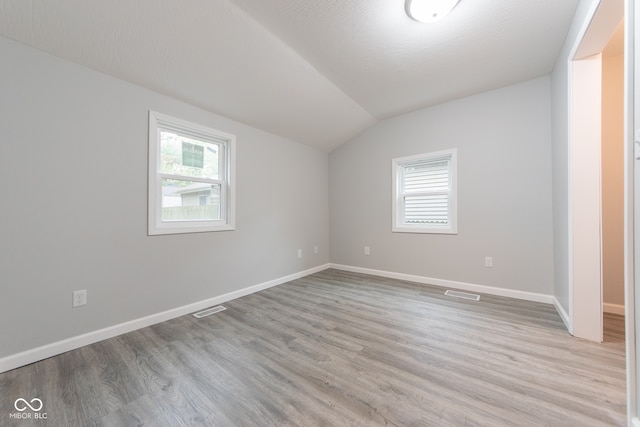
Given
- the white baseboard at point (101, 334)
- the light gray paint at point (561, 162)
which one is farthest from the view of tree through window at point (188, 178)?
the light gray paint at point (561, 162)

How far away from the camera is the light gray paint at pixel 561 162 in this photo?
6.59ft

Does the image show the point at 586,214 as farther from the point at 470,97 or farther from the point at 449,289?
the point at 470,97

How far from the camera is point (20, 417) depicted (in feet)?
3.97

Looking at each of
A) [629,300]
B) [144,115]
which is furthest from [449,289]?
[144,115]

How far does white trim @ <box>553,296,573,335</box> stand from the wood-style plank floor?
0.16 ft

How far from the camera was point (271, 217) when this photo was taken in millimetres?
3484

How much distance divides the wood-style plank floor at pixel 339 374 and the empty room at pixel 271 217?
0.05 ft

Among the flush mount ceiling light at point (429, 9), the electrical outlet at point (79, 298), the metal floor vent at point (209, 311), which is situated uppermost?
the flush mount ceiling light at point (429, 9)

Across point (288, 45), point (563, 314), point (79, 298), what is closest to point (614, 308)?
point (563, 314)

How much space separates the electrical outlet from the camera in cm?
186

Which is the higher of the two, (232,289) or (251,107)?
(251,107)

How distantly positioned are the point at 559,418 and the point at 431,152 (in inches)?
114

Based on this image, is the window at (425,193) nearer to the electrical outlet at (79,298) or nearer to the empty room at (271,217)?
the empty room at (271,217)

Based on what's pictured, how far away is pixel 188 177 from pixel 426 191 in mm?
3113
